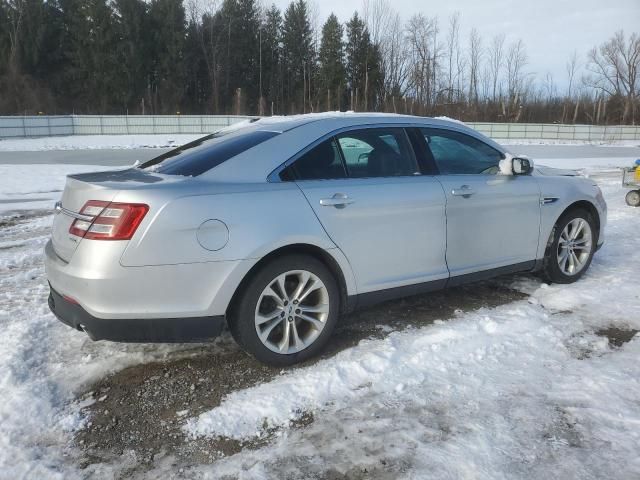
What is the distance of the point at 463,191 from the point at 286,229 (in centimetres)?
157

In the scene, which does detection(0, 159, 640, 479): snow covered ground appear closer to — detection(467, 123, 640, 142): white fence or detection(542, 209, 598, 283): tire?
detection(542, 209, 598, 283): tire

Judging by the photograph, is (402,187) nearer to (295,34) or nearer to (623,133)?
(623,133)

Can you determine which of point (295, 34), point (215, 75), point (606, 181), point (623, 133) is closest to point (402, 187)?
point (606, 181)

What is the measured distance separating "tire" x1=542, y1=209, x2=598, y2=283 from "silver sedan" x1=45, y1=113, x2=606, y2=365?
31cm

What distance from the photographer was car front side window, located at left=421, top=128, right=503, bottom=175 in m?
4.14

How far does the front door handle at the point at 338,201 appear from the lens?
11.1 feet

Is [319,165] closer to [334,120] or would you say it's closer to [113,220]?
[334,120]

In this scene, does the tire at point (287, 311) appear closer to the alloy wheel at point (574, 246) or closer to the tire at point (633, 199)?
the alloy wheel at point (574, 246)

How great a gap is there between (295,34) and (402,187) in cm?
6776

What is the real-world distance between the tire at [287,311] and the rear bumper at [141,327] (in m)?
0.18

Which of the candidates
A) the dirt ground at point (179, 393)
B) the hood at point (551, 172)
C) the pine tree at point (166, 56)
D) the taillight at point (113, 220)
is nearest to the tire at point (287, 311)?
the dirt ground at point (179, 393)

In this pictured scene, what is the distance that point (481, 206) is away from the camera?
13.7ft

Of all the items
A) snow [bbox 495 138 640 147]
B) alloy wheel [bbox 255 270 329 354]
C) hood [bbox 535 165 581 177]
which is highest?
snow [bbox 495 138 640 147]

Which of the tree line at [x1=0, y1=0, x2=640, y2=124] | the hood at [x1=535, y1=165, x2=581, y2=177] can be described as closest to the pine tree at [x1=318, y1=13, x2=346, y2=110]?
the tree line at [x1=0, y1=0, x2=640, y2=124]
